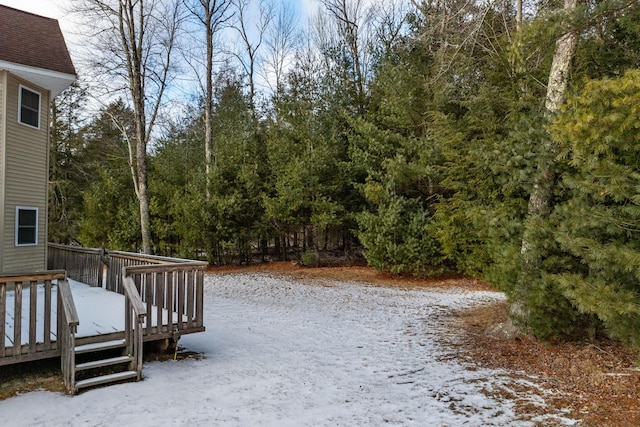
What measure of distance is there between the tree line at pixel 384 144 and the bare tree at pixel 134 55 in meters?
0.08

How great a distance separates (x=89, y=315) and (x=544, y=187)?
22.4 ft

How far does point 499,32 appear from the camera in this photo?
416 inches

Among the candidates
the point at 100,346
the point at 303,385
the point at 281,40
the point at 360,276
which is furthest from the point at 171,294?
the point at 281,40

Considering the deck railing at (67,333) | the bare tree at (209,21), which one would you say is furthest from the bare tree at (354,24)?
the deck railing at (67,333)

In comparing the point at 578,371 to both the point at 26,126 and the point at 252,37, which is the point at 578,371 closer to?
the point at 26,126

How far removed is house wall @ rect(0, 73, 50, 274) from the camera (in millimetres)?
8266

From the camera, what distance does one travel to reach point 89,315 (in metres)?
5.71

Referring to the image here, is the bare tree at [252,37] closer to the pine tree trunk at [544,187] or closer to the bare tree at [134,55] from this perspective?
the bare tree at [134,55]

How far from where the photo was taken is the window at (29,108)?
865cm

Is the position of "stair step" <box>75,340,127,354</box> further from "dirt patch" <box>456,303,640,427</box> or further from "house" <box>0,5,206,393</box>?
"dirt patch" <box>456,303,640,427</box>

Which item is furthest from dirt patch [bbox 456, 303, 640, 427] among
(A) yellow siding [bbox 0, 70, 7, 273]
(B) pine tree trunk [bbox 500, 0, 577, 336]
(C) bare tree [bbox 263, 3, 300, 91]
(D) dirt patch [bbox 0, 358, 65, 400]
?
(C) bare tree [bbox 263, 3, 300, 91]

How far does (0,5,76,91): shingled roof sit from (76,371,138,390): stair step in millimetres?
7017

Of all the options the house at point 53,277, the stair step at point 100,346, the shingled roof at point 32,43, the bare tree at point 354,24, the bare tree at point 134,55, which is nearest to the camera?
the house at point 53,277

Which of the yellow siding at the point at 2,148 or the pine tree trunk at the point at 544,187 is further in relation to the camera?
the yellow siding at the point at 2,148
